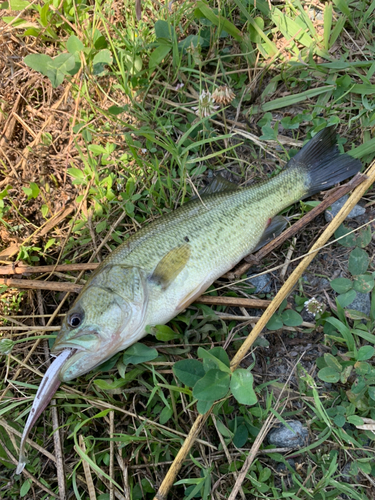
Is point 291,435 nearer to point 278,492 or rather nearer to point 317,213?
point 278,492

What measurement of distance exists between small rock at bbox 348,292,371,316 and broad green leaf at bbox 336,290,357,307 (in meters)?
0.11

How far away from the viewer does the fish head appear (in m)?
2.48

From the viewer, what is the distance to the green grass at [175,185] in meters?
2.57

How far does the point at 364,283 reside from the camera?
2.80m

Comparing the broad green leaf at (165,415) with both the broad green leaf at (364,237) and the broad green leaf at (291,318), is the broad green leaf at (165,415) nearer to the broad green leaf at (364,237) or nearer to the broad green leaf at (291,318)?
the broad green leaf at (291,318)

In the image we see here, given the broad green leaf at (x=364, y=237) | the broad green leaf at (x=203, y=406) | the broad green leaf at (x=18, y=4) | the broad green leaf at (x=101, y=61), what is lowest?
the broad green leaf at (x=203, y=406)

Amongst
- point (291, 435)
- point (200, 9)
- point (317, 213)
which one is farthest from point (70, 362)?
point (200, 9)

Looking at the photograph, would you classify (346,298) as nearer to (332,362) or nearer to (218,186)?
(332,362)

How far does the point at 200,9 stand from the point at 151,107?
0.99m

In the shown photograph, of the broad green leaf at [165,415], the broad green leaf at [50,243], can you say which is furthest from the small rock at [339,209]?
the broad green leaf at [50,243]

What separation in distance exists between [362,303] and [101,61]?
10.7 ft

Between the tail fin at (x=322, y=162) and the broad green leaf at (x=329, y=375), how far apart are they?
1.48 meters

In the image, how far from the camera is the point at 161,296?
270 centimetres

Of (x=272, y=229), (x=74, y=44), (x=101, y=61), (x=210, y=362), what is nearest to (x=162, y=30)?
(x=101, y=61)
